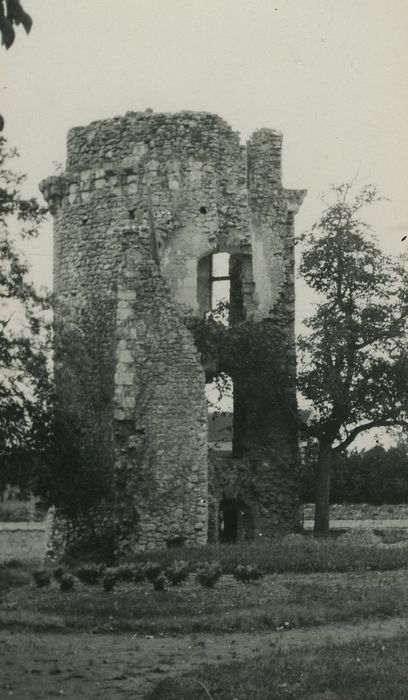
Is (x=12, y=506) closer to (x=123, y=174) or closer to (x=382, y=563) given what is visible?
(x=123, y=174)

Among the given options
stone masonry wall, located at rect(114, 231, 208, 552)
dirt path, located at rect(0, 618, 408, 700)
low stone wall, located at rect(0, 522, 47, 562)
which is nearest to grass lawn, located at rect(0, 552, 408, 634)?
dirt path, located at rect(0, 618, 408, 700)

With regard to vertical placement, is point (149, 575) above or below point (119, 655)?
above

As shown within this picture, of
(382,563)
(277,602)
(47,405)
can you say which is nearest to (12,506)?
(47,405)

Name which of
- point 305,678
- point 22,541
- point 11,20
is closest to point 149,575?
point 305,678

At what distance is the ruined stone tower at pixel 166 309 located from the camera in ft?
77.3

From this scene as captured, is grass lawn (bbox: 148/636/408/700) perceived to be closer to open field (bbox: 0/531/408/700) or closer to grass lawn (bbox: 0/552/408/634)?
open field (bbox: 0/531/408/700)

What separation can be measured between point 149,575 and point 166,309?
807 cm

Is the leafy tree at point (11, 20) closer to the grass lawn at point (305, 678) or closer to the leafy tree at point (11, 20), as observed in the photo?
the leafy tree at point (11, 20)

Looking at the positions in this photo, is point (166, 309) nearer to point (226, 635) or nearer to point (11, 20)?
point (226, 635)

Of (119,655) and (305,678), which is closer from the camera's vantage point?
(305,678)

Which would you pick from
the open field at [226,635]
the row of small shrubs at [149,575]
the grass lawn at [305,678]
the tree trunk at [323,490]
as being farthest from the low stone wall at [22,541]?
the grass lawn at [305,678]

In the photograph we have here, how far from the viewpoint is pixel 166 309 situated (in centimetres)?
2388

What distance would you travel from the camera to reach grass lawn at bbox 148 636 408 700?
9.77 meters

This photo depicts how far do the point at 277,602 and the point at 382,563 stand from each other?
12.9 feet
